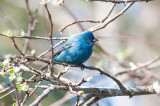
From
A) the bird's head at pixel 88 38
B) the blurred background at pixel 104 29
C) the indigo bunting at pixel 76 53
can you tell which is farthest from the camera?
the blurred background at pixel 104 29

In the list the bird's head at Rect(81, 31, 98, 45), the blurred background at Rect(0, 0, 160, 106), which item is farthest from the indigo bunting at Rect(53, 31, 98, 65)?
the blurred background at Rect(0, 0, 160, 106)

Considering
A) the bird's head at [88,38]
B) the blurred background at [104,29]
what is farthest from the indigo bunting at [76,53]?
the blurred background at [104,29]

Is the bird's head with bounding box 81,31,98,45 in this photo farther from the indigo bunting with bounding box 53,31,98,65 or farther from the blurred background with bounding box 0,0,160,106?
the blurred background with bounding box 0,0,160,106

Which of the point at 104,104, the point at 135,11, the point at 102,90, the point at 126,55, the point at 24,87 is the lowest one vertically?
the point at 24,87

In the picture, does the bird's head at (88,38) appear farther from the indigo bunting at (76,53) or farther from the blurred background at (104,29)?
the blurred background at (104,29)

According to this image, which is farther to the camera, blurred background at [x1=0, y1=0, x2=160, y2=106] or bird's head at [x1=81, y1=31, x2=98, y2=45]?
blurred background at [x1=0, y1=0, x2=160, y2=106]

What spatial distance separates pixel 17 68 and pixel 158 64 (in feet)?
13.0

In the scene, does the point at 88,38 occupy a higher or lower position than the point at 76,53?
higher

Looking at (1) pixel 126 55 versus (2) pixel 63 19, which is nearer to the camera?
(1) pixel 126 55

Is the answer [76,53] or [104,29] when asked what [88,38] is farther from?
[104,29]

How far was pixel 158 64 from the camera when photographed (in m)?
5.97

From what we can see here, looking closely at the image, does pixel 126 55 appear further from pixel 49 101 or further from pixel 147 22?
pixel 147 22

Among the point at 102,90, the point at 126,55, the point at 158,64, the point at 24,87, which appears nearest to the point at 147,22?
the point at 126,55

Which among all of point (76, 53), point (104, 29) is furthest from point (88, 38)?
point (104, 29)
